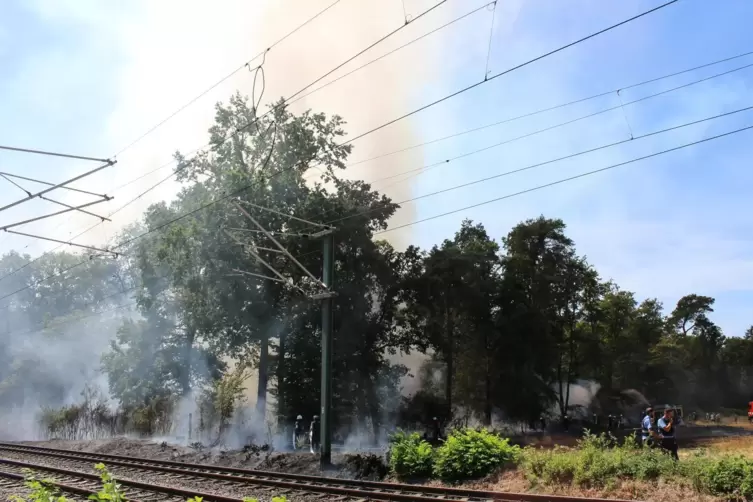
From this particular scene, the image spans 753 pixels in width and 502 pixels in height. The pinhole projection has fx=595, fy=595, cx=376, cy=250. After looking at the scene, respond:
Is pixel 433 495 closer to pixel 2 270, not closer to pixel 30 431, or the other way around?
pixel 30 431

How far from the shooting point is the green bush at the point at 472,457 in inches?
599

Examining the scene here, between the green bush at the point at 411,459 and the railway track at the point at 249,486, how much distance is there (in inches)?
77.2

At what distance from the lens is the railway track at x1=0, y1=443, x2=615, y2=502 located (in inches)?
487

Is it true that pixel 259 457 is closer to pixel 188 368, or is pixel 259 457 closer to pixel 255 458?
pixel 255 458

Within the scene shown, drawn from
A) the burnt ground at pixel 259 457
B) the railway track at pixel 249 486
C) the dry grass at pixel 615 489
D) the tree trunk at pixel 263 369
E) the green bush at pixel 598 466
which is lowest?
the burnt ground at pixel 259 457

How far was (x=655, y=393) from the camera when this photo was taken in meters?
57.1

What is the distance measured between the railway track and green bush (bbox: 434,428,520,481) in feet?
5.89

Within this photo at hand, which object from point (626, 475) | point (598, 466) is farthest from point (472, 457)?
point (626, 475)

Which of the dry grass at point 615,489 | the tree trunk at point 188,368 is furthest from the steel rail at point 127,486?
the tree trunk at point 188,368

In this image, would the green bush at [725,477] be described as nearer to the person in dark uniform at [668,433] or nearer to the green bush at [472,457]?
the person in dark uniform at [668,433]

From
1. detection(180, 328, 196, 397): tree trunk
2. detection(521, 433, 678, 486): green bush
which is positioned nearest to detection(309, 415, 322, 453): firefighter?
detection(521, 433, 678, 486): green bush

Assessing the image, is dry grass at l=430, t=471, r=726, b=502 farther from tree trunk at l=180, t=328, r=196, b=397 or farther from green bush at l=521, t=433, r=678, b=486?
tree trunk at l=180, t=328, r=196, b=397

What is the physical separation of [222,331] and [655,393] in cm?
4300

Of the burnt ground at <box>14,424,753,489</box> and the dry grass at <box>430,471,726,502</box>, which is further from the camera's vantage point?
the burnt ground at <box>14,424,753,489</box>
